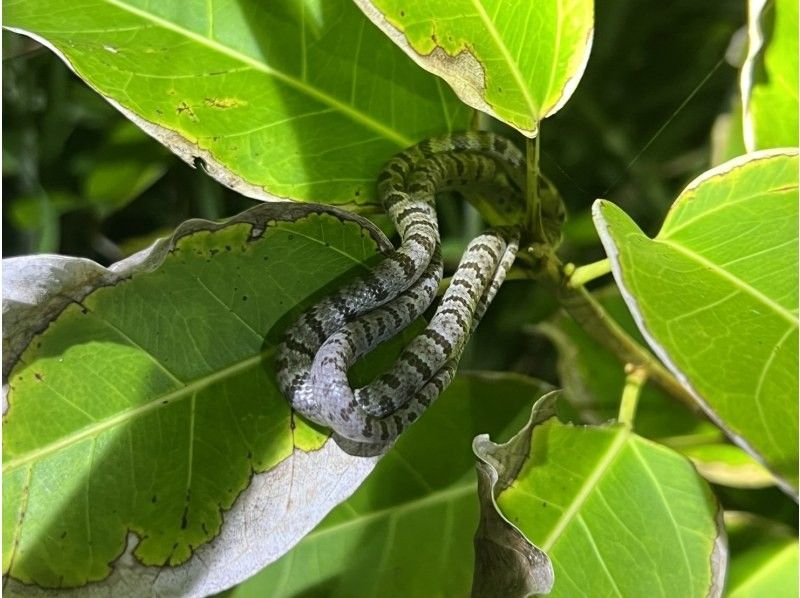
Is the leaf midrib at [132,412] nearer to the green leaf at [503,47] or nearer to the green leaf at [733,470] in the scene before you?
the green leaf at [503,47]

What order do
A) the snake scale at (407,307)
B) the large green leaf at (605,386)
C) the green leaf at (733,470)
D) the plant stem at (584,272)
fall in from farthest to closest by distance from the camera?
1. the large green leaf at (605,386)
2. the green leaf at (733,470)
3. the plant stem at (584,272)
4. the snake scale at (407,307)

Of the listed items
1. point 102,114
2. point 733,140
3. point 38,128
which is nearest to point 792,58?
point 733,140

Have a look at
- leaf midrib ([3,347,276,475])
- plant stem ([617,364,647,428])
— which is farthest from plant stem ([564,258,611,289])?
leaf midrib ([3,347,276,475])

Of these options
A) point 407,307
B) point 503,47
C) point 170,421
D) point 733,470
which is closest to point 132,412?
point 170,421

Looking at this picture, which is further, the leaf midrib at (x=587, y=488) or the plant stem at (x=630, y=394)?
the plant stem at (x=630, y=394)

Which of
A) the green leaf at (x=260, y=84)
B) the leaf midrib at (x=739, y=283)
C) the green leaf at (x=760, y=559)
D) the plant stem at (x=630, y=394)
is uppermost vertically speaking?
the green leaf at (x=260, y=84)

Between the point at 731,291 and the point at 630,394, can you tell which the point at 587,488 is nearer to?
the point at 630,394

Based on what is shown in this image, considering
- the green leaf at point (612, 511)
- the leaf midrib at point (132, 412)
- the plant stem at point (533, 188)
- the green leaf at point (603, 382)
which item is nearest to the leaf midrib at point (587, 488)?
the green leaf at point (612, 511)
